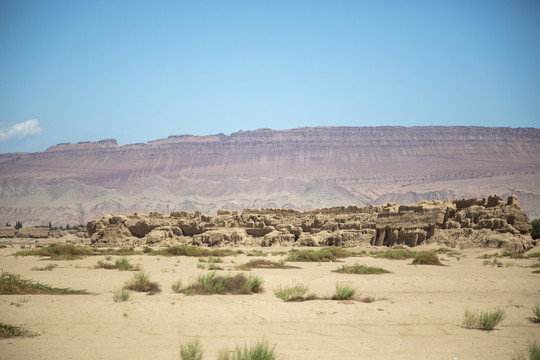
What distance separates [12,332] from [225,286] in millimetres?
5990

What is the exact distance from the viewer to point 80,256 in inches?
1013

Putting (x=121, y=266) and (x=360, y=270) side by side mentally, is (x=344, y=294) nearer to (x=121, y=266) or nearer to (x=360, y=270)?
(x=360, y=270)

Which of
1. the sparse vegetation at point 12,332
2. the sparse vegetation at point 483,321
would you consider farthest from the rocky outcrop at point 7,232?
the sparse vegetation at point 483,321

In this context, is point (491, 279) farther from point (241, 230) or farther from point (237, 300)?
point (241, 230)

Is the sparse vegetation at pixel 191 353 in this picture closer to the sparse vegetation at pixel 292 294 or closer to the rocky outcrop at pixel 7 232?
the sparse vegetation at pixel 292 294

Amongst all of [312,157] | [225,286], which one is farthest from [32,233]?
[312,157]

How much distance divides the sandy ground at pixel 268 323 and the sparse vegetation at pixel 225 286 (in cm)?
41

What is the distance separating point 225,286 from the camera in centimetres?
1454

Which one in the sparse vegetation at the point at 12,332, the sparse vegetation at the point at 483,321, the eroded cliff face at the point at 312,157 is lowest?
the sparse vegetation at the point at 483,321

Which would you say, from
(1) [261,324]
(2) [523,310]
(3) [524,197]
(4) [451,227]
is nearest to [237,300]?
(1) [261,324]

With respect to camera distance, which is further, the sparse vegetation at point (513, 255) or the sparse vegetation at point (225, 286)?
the sparse vegetation at point (513, 255)

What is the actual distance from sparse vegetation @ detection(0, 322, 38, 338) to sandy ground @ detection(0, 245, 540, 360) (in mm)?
218

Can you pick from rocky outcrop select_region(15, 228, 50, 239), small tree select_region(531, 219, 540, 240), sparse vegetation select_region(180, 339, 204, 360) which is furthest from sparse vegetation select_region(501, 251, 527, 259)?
rocky outcrop select_region(15, 228, 50, 239)

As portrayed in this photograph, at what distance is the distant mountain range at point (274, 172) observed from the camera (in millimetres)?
130000
